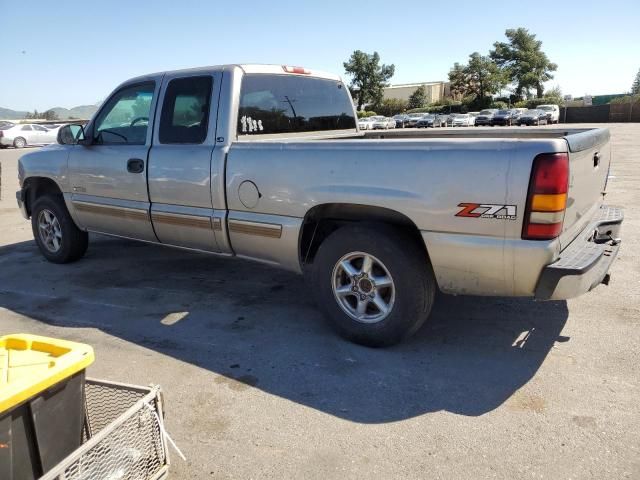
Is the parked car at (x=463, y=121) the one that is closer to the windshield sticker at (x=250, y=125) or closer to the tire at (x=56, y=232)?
the tire at (x=56, y=232)

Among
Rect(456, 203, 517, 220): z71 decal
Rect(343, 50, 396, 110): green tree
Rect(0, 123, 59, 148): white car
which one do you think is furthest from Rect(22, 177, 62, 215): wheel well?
Rect(343, 50, 396, 110): green tree

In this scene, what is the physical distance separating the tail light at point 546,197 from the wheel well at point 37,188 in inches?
200

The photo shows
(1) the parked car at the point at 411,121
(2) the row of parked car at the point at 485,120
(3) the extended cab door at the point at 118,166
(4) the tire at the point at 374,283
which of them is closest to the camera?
(4) the tire at the point at 374,283

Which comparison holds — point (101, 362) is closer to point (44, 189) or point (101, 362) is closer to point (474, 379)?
point (474, 379)

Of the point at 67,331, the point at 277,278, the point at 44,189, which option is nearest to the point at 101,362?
the point at 67,331

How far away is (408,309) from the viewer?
11.4 ft

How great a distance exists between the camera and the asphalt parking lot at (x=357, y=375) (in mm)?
2582

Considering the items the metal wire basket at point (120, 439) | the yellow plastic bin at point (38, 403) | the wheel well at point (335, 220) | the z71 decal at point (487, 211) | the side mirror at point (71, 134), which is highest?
the side mirror at point (71, 134)

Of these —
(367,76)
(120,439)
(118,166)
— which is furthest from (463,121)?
(120,439)

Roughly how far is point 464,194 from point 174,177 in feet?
8.36

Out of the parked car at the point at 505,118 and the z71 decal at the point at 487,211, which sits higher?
the parked car at the point at 505,118

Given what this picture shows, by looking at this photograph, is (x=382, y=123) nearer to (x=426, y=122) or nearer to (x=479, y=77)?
(x=426, y=122)

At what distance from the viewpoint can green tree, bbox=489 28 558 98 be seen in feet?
252

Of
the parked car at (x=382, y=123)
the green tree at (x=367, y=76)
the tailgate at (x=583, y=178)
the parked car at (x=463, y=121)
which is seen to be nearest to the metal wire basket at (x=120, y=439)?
the tailgate at (x=583, y=178)
